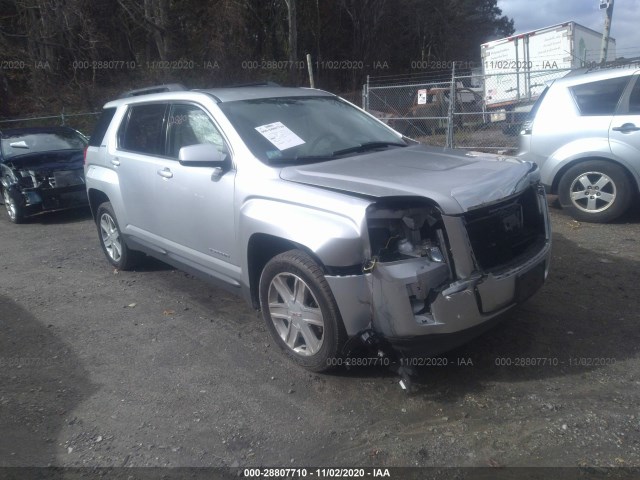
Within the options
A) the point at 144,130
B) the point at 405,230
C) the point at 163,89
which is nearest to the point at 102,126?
the point at 163,89

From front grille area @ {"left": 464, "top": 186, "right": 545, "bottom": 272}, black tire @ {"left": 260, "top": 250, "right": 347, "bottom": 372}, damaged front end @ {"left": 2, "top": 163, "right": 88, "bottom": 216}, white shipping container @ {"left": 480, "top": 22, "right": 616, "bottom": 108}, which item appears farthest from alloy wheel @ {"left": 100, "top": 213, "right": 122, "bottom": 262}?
white shipping container @ {"left": 480, "top": 22, "right": 616, "bottom": 108}

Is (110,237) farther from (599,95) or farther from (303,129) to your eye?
(599,95)

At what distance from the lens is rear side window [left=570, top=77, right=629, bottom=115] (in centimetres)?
703

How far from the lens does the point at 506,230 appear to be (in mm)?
3766

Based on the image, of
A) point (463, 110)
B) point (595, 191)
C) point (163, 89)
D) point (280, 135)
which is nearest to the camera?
point (280, 135)

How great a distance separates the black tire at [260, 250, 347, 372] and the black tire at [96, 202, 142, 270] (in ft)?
8.59

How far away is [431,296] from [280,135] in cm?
180

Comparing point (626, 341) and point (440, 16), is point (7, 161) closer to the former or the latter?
point (626, 341)

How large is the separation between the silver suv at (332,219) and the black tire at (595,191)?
10.1 feet

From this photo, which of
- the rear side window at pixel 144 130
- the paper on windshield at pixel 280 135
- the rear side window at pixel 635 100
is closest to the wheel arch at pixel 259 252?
the paper on windshield at pixel 280 135

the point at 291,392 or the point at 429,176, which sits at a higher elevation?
the point at 429,176

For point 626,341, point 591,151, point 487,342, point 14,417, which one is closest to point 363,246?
point 487,342

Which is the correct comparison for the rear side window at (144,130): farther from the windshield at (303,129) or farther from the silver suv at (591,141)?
the silver suv at (591,141)

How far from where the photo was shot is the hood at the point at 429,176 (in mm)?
3445
